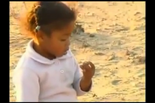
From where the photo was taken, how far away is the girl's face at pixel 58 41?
2.69m

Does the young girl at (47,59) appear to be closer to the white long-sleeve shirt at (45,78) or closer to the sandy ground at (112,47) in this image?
the white long-sleeve shirt at (45,78)

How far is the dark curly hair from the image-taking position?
8.80ft

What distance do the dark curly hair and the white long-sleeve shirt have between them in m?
0.17

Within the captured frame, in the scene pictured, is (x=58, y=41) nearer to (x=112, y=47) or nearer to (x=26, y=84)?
(x=26, y=84)

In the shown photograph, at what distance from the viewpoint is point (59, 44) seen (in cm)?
269

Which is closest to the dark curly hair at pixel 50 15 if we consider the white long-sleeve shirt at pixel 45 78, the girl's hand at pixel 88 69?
the white long-sleeve shirt at pixel 45 78

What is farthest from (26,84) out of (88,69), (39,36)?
(88,69)

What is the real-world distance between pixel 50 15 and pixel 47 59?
0.28 metres

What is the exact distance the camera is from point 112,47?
22.6 feet

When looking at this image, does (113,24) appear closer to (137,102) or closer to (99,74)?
(99,74)

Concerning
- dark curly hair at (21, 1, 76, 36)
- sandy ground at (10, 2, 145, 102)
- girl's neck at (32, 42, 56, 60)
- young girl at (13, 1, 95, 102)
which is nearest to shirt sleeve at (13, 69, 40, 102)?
young girl at (13, 1, 95, 102)

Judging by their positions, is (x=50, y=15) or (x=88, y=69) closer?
(x=50, y=15)

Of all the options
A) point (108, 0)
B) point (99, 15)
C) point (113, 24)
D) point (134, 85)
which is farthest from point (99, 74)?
point (108, 0)

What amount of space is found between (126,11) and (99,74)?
378 centimetres
